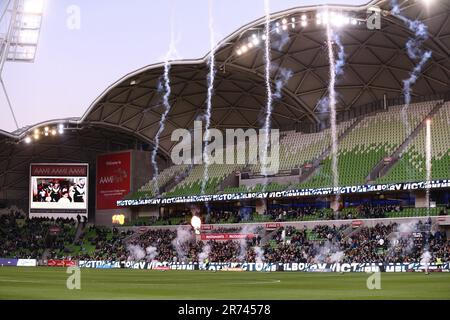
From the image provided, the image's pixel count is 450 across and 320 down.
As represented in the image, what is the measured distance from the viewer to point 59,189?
3659 inches

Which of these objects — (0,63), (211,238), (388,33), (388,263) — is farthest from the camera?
(211,238)

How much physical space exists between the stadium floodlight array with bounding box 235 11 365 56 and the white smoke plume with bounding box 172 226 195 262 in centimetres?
2158

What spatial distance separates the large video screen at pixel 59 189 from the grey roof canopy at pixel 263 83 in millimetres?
3788

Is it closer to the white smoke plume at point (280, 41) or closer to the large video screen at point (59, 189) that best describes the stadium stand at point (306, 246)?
the large video screen at point (59, 189)

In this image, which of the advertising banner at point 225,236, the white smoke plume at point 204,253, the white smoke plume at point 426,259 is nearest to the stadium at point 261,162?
the advertising banner at point 225,236

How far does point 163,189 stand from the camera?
9081 cm

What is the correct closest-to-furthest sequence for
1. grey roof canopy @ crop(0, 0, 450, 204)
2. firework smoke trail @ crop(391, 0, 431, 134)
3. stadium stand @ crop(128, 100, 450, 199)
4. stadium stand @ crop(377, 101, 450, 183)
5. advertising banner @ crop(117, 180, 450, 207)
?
firework smoke trail @ crop(391, 0, 431, 134) < advertising banner @ crop(117, 180, 450, 207) < grey roof canopy @ crop(0, 0, 450, 204) < stadium stand @ crop(377, 101, 450, 183) < stadium stand @ crop(128, 100, 450, 199)

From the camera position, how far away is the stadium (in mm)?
59781

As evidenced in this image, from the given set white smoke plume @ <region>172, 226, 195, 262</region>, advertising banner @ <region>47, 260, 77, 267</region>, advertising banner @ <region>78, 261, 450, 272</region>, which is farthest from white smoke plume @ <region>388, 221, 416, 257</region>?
advertising banner @ <region>47, 260, 77, 267</region>

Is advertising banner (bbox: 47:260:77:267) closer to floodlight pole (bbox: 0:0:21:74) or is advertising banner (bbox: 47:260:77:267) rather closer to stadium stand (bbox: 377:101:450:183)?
stadium stand (bbox: 377:101:450:183)

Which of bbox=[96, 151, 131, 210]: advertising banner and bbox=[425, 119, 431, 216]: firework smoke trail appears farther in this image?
bbox=[96, 151, 131, 210]: advertising banner

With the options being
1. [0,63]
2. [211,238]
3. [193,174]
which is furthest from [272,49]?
[0,63]
